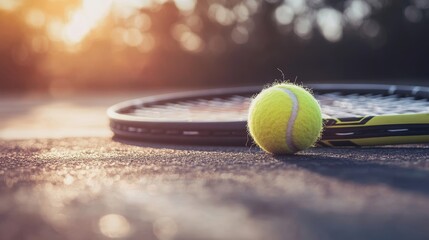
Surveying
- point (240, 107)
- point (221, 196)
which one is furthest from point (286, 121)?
point (240, 107)

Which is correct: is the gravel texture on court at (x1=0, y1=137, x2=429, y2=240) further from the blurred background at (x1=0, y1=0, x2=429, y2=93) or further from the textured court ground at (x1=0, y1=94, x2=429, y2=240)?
the blurred background at (x1=0, y1=0, x2=429, y2=93)

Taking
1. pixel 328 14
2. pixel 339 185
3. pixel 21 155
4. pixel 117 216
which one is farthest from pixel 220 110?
pixel 328 14

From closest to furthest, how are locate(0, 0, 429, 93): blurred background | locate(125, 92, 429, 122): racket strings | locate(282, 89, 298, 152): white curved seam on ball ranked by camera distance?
locate(282, 89, 298, 152): white curved seam on ball < locate(125, 92, 429, 122): racket strings < locate(0, 0, 429, 93): blurred background

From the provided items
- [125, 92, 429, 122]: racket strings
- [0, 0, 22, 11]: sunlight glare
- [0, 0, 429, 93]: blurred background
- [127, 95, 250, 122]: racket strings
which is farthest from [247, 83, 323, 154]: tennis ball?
[0, 0, 22, 11]: sunlight glare

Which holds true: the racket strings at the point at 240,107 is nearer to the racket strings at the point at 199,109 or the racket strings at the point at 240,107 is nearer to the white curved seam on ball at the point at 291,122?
the racket strings at the point at 199,109

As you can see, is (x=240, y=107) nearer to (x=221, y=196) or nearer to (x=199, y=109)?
(x=199, y=109)

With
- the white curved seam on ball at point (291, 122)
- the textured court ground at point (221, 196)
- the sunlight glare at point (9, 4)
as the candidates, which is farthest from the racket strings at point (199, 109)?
the sunlight glare at point (9, 4)

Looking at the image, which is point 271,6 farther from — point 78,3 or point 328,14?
point 78,3
